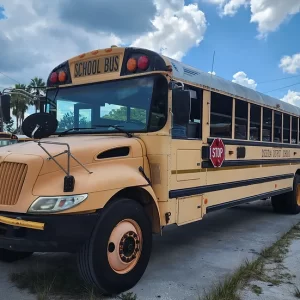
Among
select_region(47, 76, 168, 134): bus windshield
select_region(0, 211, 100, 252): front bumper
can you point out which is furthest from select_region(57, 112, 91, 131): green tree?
select_region(0, 211, 100, 252): front bumper

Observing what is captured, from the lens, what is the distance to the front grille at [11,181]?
333 centimetres

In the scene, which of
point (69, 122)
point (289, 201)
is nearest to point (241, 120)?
point (69, 122)

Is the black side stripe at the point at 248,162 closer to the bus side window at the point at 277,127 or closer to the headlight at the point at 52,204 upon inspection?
the bus side window at the point at 277,127

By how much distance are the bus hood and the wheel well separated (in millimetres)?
364

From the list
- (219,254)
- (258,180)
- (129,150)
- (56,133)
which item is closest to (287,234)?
(258,180)

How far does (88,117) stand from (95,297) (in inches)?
80.6

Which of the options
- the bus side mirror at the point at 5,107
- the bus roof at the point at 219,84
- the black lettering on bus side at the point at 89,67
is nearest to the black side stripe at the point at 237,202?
the bus roof at the point at 219,84

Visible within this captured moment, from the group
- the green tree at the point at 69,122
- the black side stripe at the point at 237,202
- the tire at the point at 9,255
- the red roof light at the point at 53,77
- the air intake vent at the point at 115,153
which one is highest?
the red roof light at the point at 53,77

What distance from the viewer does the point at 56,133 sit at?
4719mm

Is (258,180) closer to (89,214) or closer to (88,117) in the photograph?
(88,117)

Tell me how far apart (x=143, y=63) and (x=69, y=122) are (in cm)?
122

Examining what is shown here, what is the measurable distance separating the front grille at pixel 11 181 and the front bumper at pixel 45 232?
0.46 ft

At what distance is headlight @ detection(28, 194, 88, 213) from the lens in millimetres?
3182

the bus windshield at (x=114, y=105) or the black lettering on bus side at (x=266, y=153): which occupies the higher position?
the bus windshield at (x=114, y=105)
